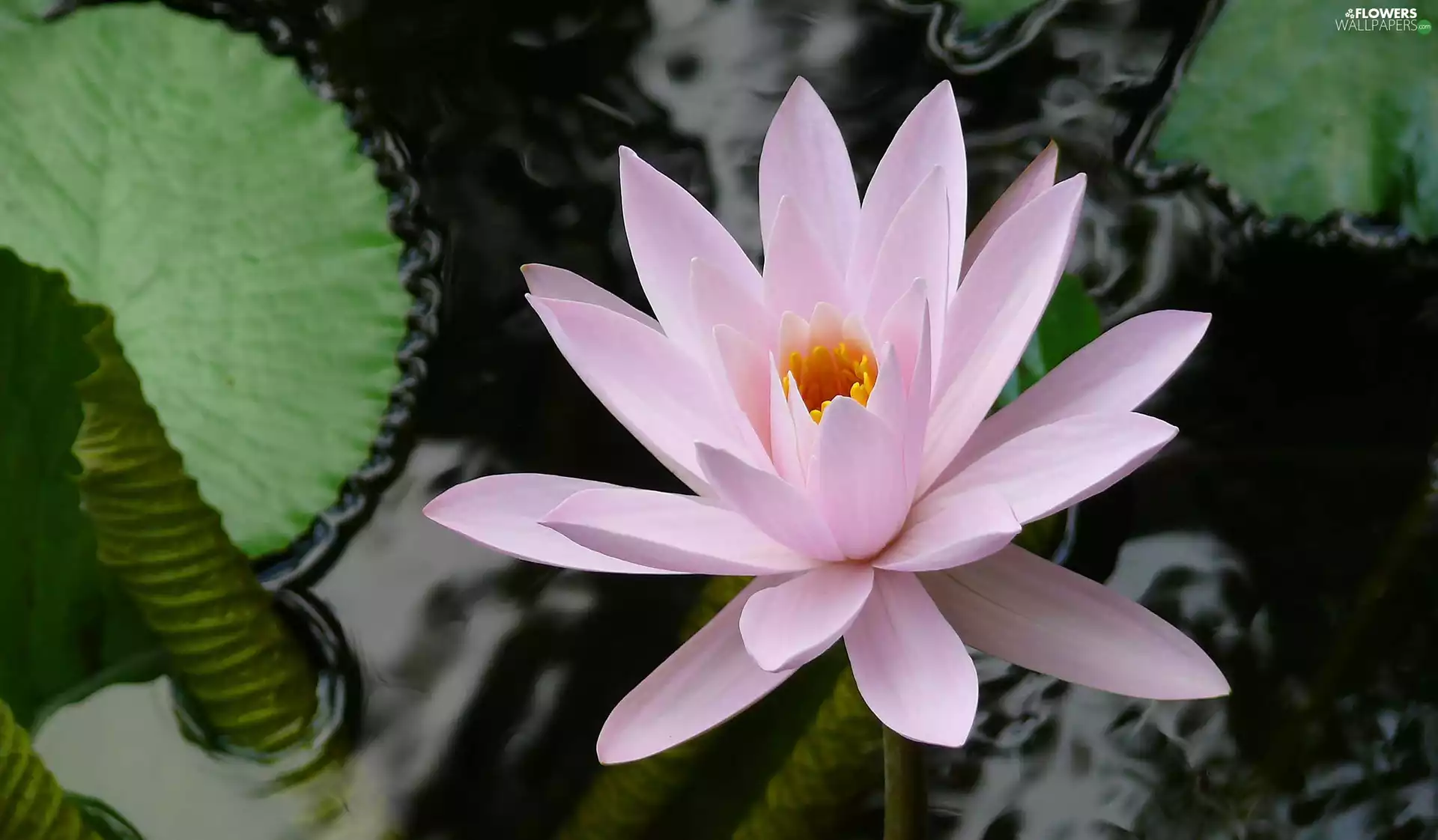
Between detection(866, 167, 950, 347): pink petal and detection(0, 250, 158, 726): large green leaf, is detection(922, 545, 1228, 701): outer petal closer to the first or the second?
detection(866, 167, 950, 347): pink petal

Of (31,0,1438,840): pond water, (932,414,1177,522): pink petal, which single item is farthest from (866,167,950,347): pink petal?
(31,0,1438,840): pond water

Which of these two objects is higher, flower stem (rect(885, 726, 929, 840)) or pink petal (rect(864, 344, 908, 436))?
pink petal (rect(864, 344, 908, 436))

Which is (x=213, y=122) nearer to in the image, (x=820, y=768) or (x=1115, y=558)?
(x=820, y=768)

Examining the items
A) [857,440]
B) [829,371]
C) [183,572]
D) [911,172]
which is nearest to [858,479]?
[857,440]

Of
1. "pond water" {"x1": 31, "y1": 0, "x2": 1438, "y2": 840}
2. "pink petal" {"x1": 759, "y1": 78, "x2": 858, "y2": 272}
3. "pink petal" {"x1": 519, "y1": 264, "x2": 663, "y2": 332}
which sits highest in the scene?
"pink petal" {"x1": 759, "y1": 78, "x2": 858, "y2": 272}

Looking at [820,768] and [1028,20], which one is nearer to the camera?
[820,768]

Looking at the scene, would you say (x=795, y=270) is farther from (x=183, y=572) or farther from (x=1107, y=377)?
(x=183, y=572)

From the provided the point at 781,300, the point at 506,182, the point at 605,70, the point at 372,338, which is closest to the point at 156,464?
the point at 372,338
